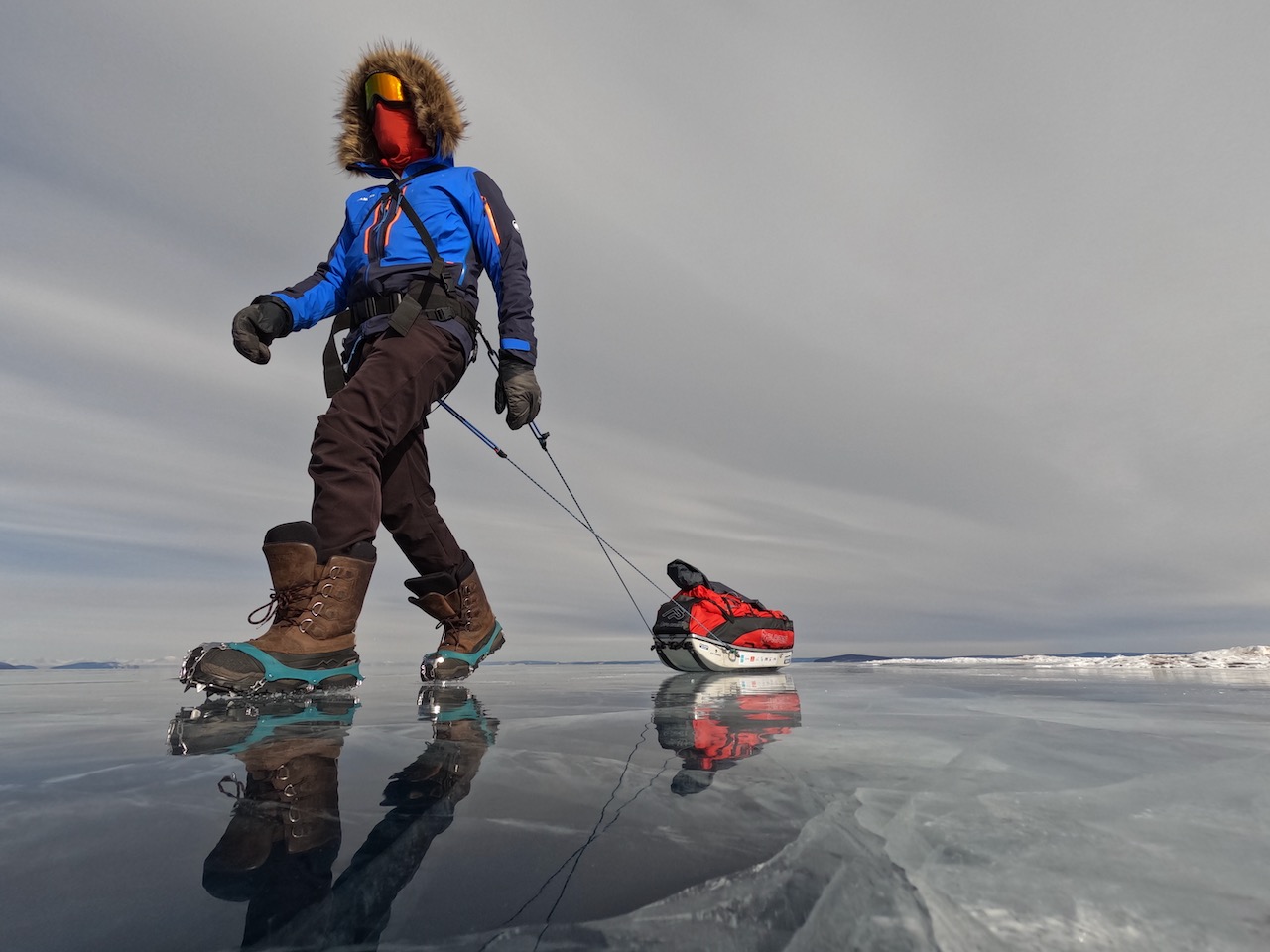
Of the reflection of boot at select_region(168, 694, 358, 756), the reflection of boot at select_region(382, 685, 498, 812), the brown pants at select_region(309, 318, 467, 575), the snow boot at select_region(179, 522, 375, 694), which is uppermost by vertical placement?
the brown pants at select_region(309, 318, 467, 575)

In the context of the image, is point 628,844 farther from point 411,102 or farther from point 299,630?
point 411,102

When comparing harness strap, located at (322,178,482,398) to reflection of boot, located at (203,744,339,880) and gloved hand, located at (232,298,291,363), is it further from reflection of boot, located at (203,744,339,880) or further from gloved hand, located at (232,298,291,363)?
reflection of boot, located at (203,744,339,880)

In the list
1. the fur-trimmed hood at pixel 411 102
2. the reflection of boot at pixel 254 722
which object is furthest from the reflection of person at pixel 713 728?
the fur-trimmed hood at pixel 411 102

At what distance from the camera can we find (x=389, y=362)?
314 centimetres

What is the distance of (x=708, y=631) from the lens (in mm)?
8102

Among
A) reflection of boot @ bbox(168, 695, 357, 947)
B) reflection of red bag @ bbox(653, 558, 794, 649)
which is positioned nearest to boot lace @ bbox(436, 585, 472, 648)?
reflection of boot @ bbox(168, 695, 357, 947)

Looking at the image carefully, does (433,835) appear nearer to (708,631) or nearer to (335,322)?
(335,322)

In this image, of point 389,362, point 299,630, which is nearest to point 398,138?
point 389,362

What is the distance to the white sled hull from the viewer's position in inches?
316

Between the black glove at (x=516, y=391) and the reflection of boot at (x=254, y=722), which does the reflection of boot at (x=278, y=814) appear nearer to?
the reflection of boot at (x=254, y=722)

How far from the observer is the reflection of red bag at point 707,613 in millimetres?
8039

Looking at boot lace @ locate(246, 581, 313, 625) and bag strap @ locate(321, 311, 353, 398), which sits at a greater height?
bag strap @ locate(321, 311, 353, 398)

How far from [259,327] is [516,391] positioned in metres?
1.50

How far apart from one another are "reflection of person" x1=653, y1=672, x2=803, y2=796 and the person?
1621 millimetres
